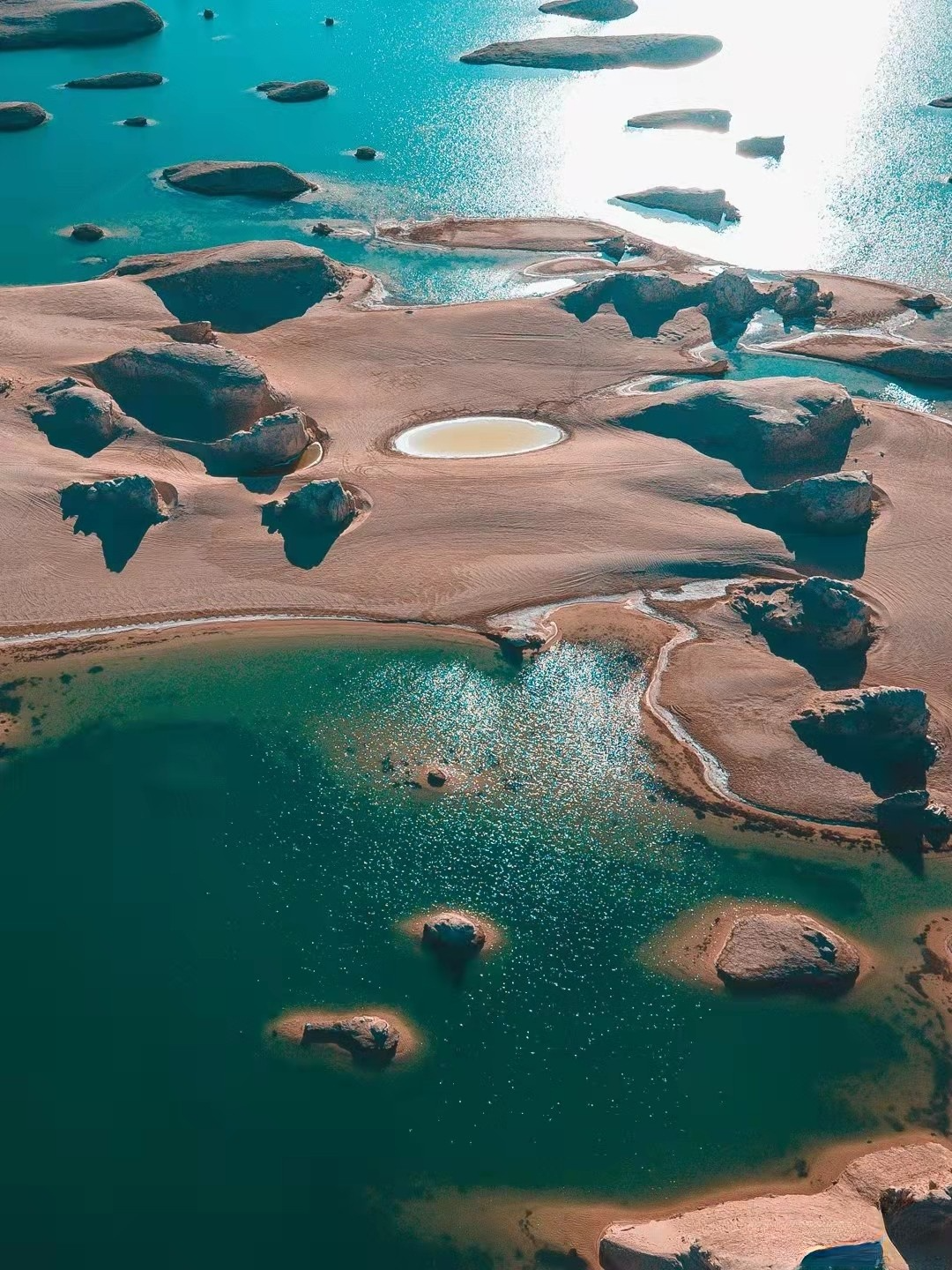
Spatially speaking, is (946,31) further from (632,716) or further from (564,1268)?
(564,1268)

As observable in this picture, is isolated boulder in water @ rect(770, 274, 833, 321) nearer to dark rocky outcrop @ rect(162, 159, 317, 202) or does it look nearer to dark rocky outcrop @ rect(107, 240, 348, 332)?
dark rocky outcrop @ rect(107, 240, 348, 332)

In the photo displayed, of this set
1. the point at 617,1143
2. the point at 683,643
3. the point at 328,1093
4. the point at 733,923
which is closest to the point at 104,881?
the point at 328,1093

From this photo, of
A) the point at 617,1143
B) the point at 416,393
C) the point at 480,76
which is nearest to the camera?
the point at 617,1143

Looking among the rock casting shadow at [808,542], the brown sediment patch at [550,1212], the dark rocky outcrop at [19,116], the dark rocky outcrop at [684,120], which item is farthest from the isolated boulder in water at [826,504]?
the dark rocky outcrop at [19,116]

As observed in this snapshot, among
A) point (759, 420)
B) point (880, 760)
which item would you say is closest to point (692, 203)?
point (759, 420)

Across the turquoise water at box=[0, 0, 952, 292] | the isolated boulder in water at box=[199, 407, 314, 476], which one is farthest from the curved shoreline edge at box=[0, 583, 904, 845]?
the turquoise water at box=[0, 0, 952, 292]

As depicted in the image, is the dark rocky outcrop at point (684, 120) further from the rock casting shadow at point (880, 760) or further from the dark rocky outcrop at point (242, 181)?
the rock casting shadow at point (880, 760)

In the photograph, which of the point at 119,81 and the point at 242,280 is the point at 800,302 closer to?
the point at 242,280
